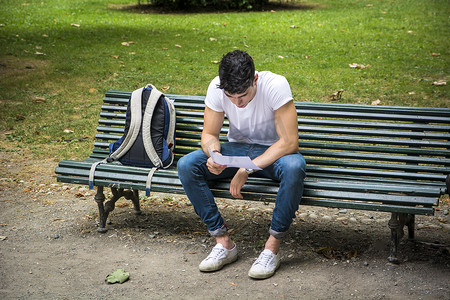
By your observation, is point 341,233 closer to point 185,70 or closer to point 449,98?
point 449,98

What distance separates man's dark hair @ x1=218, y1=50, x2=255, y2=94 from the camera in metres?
3.35

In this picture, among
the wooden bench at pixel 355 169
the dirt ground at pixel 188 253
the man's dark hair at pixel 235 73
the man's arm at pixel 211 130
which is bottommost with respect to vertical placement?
the dirt ground at pixel 188 253

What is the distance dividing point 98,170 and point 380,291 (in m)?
2.10

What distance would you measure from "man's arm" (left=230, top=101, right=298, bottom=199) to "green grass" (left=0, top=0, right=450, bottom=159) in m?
2.86

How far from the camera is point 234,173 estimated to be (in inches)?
149

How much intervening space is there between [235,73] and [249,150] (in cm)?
69

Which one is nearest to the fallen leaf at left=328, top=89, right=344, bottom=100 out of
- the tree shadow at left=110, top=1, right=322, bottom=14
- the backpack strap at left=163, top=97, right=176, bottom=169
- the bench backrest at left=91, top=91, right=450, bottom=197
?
the bench backrest at left=91, top=91, right=450, bottom=197

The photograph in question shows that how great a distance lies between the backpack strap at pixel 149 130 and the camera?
4113 millimetres

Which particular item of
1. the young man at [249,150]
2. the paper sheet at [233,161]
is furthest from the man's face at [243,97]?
the paper sheet at [233,161]

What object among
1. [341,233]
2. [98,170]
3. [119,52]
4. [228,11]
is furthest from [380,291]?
[228,11]

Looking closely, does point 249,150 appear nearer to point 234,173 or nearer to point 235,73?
point 234,173

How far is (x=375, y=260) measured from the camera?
3662mm

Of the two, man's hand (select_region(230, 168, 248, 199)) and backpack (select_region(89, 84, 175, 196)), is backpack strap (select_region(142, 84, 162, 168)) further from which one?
man's hand (select_region(230, 168, 248, 199))

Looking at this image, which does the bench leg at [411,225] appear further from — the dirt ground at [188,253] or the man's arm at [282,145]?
the man's arm at [282,145]
